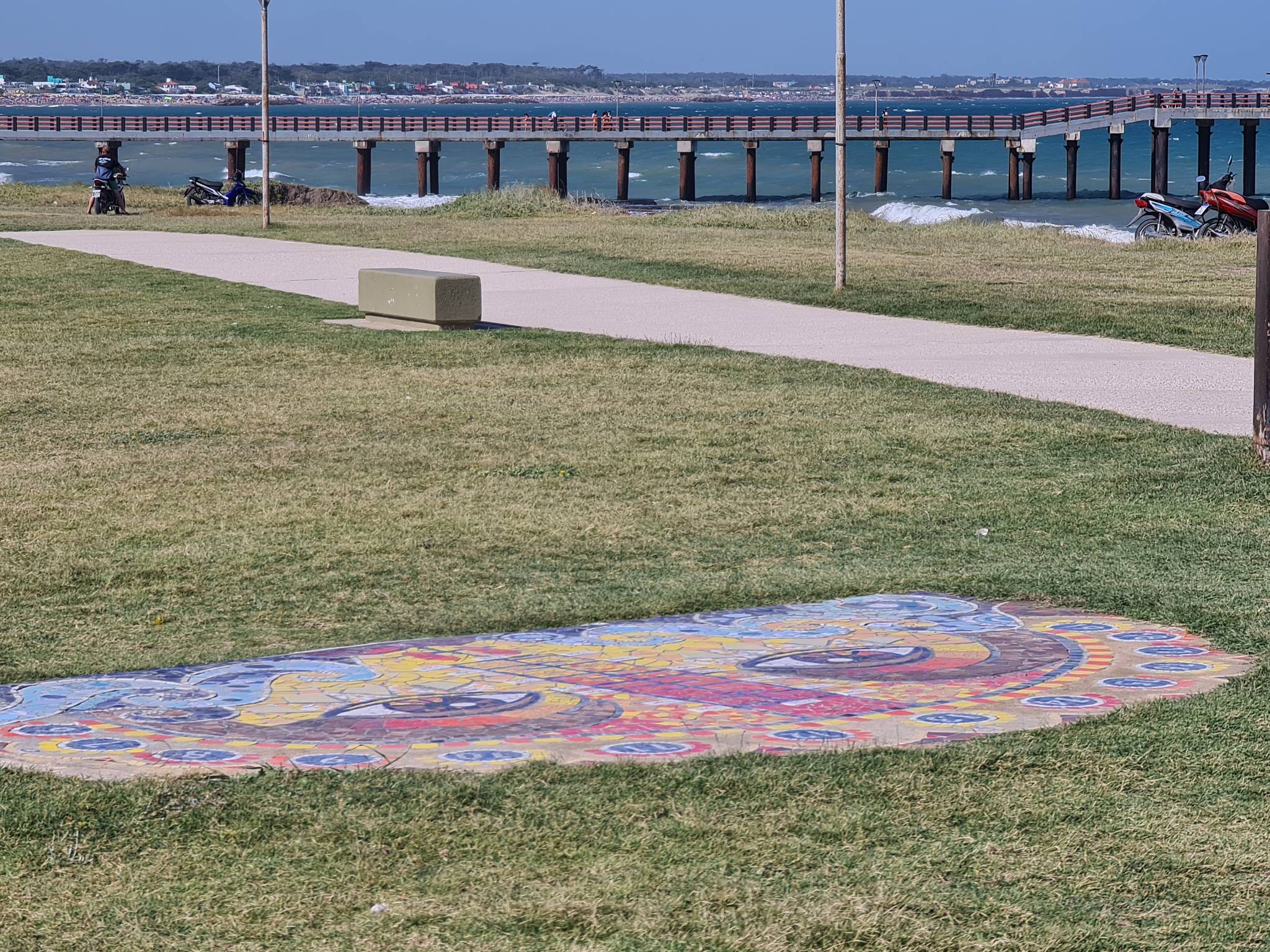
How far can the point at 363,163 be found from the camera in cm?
7025

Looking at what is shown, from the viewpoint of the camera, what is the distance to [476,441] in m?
10.3

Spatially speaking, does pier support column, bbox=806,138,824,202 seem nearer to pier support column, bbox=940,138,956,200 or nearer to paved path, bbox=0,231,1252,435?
pier support column, bbox=940,138,956,200

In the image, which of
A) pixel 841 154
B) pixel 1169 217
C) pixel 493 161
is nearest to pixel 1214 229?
pixel 1169 217

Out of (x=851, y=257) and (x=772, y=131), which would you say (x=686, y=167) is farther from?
(x=851, y=257)

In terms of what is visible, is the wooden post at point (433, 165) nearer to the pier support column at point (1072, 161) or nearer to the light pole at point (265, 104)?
the pier support column at point (1072, 161)

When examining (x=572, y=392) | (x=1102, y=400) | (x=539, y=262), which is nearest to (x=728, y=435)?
(x=572, y=392)

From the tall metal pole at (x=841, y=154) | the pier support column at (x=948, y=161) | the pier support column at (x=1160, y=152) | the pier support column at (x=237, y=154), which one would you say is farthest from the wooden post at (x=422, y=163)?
the tall metal pole at (x=841, y=154)

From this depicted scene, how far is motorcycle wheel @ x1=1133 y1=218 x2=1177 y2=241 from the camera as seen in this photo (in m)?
29.9

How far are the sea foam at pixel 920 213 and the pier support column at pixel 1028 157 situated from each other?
7337mm

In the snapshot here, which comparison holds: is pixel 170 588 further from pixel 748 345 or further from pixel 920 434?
pixel 748 345

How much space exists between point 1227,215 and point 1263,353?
21821mm

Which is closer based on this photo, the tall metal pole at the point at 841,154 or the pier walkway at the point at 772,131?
the tall metal pole at the point at 841,154

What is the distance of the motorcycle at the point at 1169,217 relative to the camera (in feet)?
96.9

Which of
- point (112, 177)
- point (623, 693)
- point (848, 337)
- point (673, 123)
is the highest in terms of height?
point (673, 123)
